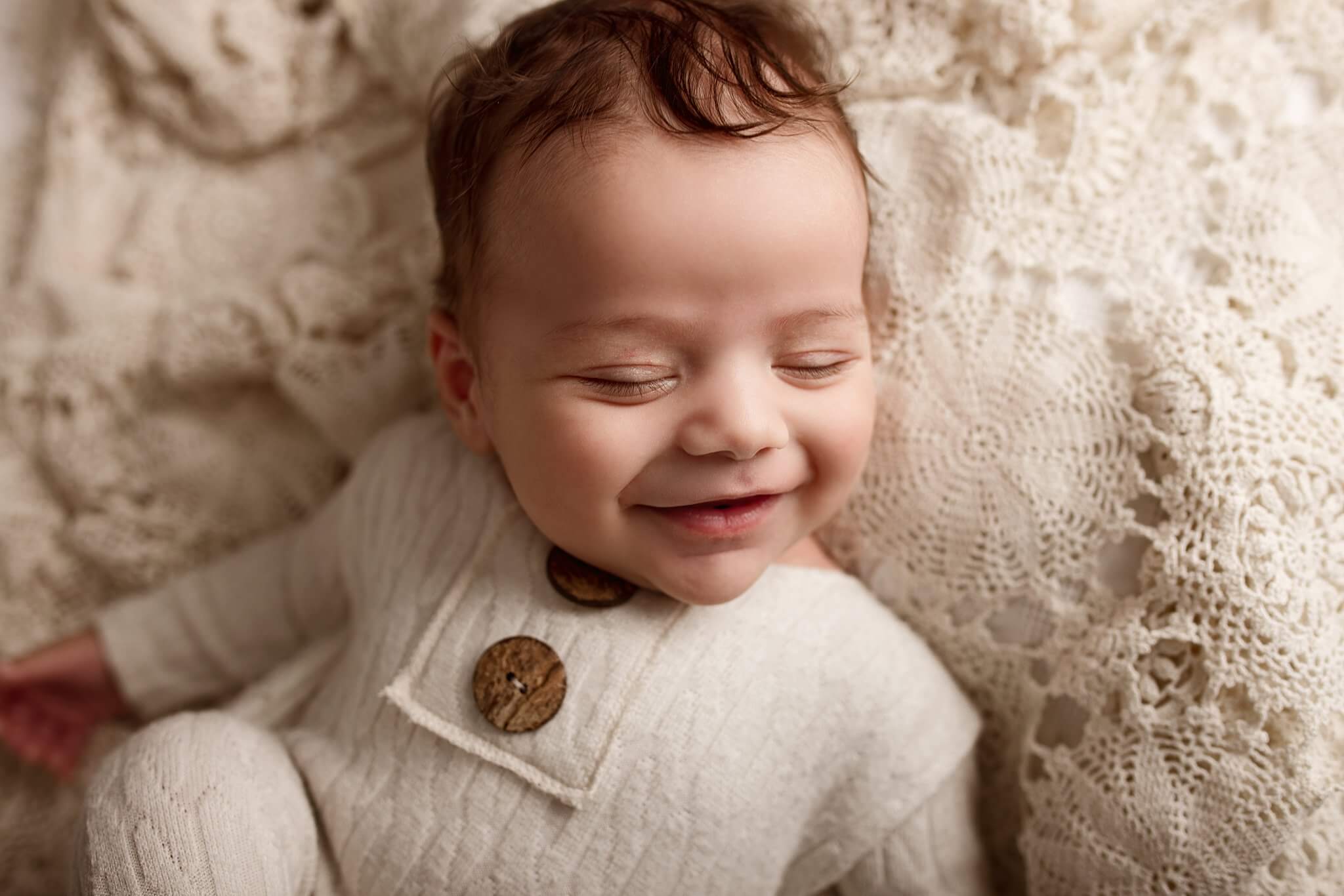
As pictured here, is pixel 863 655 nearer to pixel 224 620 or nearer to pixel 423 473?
pixel 423 473

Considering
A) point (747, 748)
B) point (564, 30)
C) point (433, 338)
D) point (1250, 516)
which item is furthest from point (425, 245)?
point (1250, 516)

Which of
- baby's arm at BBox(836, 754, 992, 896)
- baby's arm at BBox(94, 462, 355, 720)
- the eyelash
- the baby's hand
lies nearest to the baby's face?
the eyelash

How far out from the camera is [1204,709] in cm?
93

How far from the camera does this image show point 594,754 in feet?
3.30

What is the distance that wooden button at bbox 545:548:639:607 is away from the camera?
41.3 inches

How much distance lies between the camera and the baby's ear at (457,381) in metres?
1.10

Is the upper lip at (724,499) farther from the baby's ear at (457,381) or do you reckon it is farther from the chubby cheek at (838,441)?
the baby's ear at (457,381)

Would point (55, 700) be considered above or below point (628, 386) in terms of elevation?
below

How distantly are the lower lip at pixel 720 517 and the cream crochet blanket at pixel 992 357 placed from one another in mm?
203

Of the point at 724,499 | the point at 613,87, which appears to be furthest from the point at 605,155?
the point at 724,499

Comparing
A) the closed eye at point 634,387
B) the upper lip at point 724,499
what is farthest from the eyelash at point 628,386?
the upper lip at point 724,499

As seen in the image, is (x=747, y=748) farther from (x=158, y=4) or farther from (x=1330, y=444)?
(x=158, y=4)

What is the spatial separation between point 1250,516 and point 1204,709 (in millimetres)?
184

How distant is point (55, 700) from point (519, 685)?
2.54 ft
